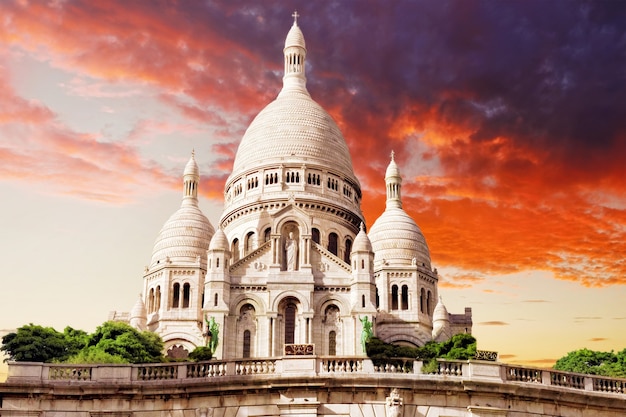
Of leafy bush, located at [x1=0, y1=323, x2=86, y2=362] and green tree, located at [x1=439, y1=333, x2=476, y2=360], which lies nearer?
leafy bush, located at [x1=0, y1=323, x2=86, y2=362]

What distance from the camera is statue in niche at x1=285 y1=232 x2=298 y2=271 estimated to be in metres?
87.9

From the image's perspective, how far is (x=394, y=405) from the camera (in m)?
27.2

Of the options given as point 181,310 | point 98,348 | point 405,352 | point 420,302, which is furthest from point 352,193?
point 98,348

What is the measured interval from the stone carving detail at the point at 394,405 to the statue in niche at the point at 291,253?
196ft

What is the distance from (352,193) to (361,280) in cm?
2210

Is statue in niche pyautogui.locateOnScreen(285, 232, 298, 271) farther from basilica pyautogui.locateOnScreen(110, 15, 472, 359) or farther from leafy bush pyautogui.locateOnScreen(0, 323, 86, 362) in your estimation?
leafy bush pyautogui.locateOnScreen(0, 323, 86, 362)

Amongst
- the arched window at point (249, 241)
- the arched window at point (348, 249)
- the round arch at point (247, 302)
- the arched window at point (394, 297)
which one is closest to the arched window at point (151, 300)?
the arched window at point (249, 241)

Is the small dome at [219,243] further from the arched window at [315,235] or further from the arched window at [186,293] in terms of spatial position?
the arched window at [315,235]

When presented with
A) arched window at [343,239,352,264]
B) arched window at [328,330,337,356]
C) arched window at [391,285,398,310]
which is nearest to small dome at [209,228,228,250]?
arched window at [328,330,337,356]

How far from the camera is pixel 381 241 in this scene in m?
98.6

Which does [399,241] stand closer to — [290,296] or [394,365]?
[290,296]

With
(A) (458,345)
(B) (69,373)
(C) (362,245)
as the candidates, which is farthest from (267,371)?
(C) (362,245)

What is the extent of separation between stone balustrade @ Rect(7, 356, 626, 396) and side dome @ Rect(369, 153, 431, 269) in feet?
221

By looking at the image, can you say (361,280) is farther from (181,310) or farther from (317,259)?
(181,310)
